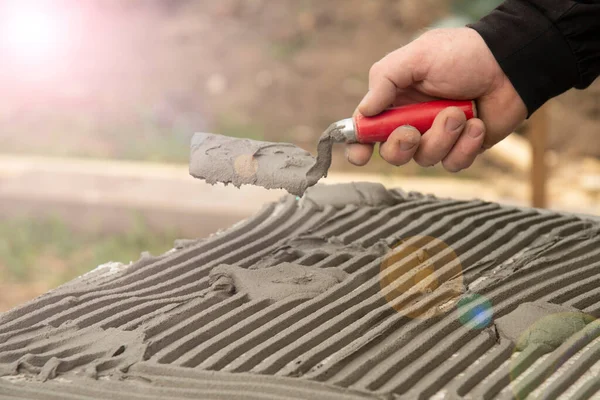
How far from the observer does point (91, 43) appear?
7.14 meters

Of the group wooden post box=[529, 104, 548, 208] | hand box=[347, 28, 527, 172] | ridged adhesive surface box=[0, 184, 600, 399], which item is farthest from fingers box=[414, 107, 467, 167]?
wooden post box=[529, 104, 548, 208]

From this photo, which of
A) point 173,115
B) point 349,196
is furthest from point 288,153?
point 173,115

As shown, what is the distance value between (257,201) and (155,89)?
2.56 metres

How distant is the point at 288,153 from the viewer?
1.98 m

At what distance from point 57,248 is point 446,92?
3321mm

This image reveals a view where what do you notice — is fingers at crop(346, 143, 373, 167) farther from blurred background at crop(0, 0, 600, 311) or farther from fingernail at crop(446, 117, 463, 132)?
blurred background at crop(0, 0, 600, 311)

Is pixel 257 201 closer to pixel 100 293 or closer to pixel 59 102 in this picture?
pixel 100 293

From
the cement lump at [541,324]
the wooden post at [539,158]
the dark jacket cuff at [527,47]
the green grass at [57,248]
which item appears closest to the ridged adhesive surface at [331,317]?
the cement lump at [541,324]

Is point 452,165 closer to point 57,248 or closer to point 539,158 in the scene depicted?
point 539,158

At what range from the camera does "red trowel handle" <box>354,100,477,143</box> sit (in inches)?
78.4

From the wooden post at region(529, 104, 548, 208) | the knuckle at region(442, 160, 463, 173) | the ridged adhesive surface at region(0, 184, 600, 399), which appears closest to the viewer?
the ridged adhesive surface at region(0, 184, 600, 399)

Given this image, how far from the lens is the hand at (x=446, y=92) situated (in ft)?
6.56

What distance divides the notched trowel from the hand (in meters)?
0.03

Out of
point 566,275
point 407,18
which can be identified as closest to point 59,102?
point 407,18
